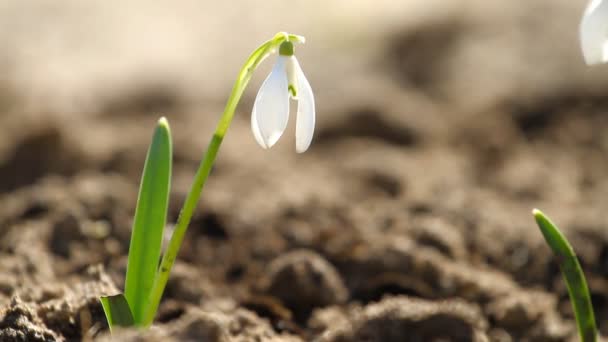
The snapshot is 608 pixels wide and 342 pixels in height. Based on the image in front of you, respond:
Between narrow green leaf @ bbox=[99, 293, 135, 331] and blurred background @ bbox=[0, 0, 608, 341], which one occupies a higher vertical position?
blurred background @ bbox=[0, 0, 608, 341]

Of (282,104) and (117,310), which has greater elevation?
(282,104)

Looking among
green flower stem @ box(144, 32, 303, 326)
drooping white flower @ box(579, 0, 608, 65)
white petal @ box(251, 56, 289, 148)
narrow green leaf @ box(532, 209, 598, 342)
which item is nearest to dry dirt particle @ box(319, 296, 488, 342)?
narrow green leaf @ box(532, 209, 598, 342)

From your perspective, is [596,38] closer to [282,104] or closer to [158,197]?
[282,104]

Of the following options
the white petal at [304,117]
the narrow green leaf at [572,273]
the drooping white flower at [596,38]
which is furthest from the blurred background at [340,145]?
the drooping white flower at [596,38]

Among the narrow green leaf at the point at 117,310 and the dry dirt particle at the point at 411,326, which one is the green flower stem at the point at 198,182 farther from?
the dry dirt particle at the point at 411,326

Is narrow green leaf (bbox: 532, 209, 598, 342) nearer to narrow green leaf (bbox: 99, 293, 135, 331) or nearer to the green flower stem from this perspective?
the green flower stem

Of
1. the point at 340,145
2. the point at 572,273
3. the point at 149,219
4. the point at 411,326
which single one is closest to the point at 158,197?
the point at 149,219

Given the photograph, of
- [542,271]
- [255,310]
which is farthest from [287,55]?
[542,271]
